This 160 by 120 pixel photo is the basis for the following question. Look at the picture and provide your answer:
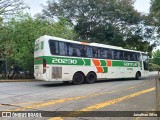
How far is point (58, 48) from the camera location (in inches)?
574

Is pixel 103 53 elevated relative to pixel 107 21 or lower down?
lower down

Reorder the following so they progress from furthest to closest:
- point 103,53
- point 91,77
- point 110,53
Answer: point 110,53 → point 103,53 → point 91,77

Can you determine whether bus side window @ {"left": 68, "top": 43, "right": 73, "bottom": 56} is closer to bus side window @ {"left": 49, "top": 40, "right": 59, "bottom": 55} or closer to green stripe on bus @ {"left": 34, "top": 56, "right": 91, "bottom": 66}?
green stripe on bus @ {"left": 34, "top": 56, "right": 91, "bottom": 66}

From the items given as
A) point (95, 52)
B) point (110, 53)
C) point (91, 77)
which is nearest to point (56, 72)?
point (91, 77)

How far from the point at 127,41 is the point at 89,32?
539cm

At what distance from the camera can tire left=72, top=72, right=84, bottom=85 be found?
51.3 feet

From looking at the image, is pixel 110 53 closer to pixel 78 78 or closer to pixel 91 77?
pixel 91 77

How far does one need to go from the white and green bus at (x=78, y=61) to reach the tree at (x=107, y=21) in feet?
31.6

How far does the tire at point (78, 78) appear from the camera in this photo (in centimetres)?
1565

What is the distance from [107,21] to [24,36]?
13629 millimetres

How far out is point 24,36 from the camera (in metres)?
21.1

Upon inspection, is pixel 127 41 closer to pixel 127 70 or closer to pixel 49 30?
pixel 127 70

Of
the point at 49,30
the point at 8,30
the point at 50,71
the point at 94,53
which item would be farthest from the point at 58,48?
the point at 8,30

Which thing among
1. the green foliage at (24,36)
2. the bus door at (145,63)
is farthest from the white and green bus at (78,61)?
the green foliage at (24,36)
